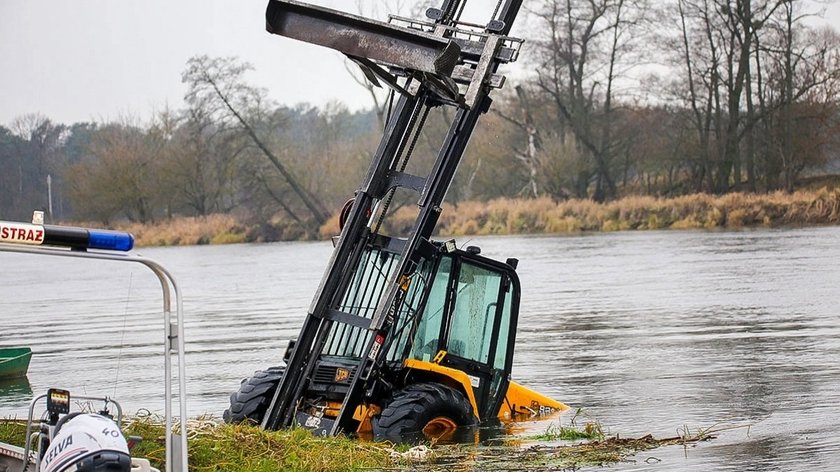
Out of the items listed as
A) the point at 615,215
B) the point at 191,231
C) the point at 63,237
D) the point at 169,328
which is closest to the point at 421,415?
the point at 169,328

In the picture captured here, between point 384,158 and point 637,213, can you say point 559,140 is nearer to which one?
point 637,213

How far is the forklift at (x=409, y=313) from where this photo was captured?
12.3 metres

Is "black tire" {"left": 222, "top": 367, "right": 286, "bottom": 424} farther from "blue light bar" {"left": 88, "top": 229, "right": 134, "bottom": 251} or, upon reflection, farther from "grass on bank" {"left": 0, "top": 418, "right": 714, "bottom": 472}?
"blue light bar" {"left": 88, "top": 229, "right": 134, "bottom": 251}

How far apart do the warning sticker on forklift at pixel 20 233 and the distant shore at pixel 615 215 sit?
56399 millimetres

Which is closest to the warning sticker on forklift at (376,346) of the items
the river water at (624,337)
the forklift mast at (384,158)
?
the forklift mast at (384,158)

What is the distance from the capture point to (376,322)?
40.7 feet

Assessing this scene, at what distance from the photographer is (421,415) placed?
12.1 metres

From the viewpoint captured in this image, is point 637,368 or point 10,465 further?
point 637,368

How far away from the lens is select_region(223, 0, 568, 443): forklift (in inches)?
486

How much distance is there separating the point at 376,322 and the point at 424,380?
2.66 feet

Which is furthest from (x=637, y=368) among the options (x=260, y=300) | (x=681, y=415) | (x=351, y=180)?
(x=351, y=180)

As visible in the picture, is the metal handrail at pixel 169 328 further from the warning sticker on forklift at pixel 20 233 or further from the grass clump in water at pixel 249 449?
the grass clump in water at pixel 249 449

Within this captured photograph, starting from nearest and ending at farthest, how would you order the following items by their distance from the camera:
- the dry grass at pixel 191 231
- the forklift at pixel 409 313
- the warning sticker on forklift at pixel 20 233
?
the warning sticker on forklift at pixel 20 233, the forklift at pixel 409 313, the dry grass at pixel 191 231

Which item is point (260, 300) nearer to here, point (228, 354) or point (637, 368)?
point (228, 354)
